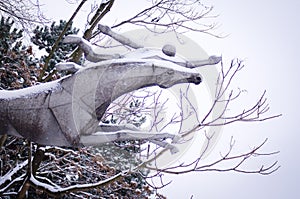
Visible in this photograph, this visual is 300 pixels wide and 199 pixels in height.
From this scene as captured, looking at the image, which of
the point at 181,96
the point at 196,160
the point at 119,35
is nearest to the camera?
the point at 119,35

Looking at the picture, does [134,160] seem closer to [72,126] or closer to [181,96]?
[181,96]

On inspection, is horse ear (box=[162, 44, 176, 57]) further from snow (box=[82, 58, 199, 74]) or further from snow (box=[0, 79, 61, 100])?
snow (box=[0, 79, 61, 100])

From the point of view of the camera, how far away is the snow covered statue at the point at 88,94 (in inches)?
47.7

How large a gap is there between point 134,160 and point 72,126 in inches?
125

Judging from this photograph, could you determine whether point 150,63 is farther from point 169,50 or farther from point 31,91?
point 31,91

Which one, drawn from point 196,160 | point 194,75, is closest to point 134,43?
point 194,75

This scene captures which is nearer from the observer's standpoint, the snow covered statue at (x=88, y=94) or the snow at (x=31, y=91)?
the snow covered statue at (x=88, y=94)

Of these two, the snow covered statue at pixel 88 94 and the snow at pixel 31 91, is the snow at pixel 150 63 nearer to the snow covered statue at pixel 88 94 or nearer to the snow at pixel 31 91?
the snow covered statue at pixel 88 94

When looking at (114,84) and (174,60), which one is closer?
(114,84)

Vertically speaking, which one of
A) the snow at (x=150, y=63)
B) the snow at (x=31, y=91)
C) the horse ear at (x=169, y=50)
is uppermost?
the horse ear at (x=169, y=50)

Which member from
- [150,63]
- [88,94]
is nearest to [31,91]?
[88,94]

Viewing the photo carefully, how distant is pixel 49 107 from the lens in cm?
130

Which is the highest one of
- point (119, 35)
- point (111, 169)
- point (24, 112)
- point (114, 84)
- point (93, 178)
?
point (119, 35)

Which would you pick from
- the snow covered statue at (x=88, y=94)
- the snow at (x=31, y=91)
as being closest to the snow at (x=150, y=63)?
the snow covered statue at (x=88, y=94)
